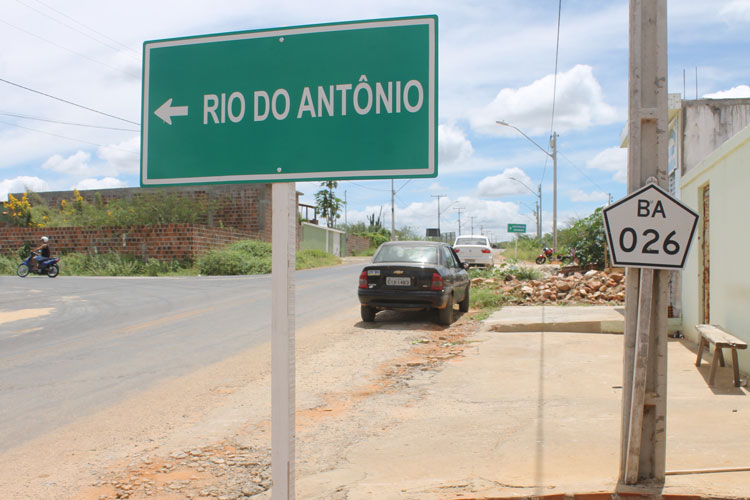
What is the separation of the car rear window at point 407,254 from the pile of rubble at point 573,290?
12.1ft

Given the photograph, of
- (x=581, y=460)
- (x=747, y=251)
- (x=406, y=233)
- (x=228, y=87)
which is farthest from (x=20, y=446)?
(x=406, y=233)

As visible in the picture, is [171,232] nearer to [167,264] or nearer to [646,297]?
[167,264]

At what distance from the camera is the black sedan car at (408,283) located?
10914mm

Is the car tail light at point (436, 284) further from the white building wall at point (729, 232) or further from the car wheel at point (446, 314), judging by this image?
the white building wall at point (729, 232)

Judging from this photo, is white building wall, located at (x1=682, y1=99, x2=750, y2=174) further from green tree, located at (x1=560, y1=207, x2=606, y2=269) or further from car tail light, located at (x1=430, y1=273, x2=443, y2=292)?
green tree, located at (x1=560, y1=207, x2=606, y2=269)

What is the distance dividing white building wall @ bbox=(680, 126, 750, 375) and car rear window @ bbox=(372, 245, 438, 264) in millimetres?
4476

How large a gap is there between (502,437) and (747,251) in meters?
3.72

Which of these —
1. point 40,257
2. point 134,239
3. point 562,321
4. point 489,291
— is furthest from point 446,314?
point 134,239

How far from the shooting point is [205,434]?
16.4ft

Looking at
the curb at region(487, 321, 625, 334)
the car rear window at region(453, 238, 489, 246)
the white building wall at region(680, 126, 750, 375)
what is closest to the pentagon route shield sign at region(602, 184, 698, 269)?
the white building wall at region(680, 126, 750, 375)

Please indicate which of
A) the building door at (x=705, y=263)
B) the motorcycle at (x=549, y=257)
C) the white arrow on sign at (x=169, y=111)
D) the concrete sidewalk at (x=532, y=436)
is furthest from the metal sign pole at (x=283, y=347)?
the motorcycle at (x=549, y=257)

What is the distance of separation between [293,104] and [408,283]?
27.2ft

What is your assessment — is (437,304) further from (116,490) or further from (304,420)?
(116,490)

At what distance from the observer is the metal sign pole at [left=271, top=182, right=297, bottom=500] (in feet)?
9.00
